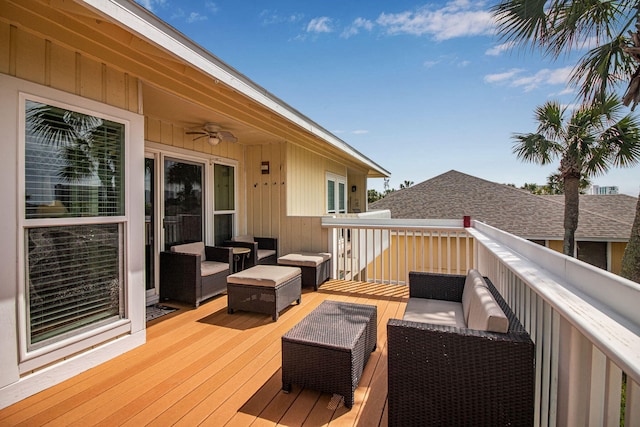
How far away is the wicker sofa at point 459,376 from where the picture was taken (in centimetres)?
147

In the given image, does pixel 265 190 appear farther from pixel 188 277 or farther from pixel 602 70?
pixel 602 70

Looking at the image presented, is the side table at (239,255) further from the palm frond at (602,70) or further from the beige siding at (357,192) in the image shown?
the beige siding at (357,192)

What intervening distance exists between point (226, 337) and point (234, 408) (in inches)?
44.7

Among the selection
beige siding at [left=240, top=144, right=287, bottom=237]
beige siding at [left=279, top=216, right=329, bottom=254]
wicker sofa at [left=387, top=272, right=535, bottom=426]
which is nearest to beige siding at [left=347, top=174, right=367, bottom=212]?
beige siding at [left=240, top=144, right=287, bottom=237]

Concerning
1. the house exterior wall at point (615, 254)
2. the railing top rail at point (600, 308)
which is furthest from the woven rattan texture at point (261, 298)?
the house exterior wall at point (615, 254)

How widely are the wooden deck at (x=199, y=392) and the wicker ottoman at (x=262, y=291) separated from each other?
34cm

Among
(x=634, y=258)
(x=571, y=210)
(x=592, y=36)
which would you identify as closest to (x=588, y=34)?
(x=592, y=36)

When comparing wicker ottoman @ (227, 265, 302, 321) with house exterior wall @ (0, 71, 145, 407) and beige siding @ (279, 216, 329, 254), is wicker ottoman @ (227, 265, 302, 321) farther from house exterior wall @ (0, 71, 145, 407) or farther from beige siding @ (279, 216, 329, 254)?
beige siding @ (279, 216, 329, 254)

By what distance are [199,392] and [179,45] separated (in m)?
2.69

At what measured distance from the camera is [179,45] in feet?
7.93

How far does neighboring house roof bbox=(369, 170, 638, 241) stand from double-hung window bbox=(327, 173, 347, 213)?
225 inches

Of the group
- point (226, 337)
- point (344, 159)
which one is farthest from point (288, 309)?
point (344, 159)

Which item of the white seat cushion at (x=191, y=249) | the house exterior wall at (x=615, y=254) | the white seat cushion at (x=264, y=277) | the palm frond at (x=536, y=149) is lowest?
the house exterior wall at (x=615, y=254)

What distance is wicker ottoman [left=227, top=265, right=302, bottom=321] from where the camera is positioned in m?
3.46
